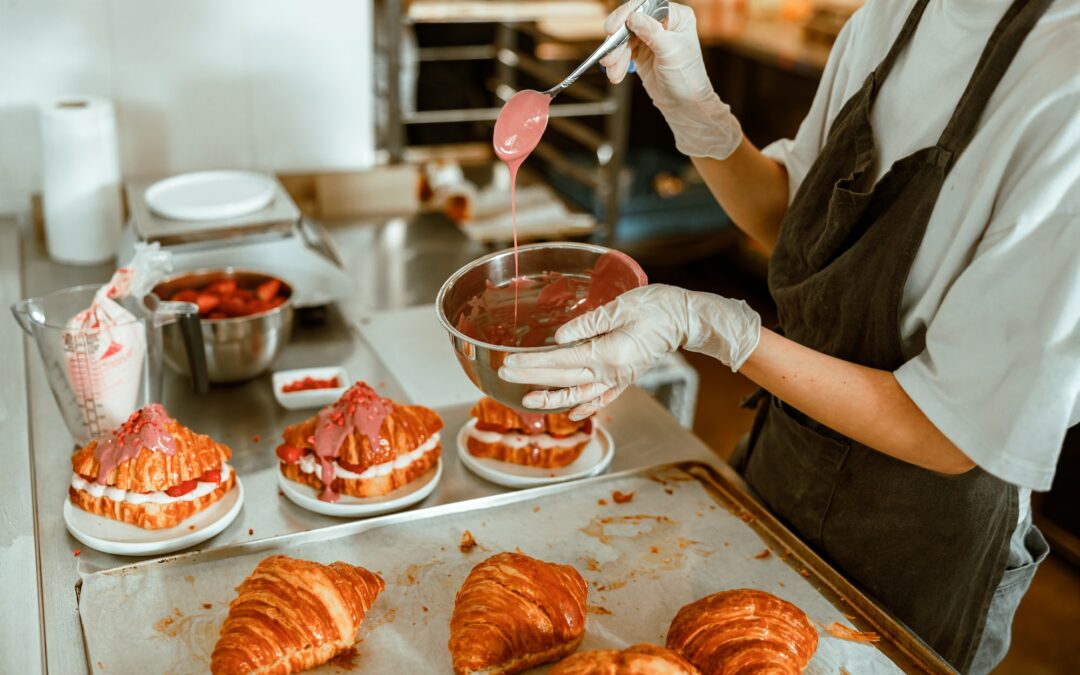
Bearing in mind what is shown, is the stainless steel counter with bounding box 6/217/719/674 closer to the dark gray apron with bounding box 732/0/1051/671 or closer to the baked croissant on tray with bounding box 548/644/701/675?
the dark gray apron with bounding box 732/0/1051/671

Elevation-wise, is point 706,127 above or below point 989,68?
below

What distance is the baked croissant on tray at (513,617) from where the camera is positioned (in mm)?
1194

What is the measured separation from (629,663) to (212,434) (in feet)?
3.07

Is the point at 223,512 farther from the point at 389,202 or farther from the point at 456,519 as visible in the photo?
the point at 389,202

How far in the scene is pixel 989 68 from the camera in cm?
125

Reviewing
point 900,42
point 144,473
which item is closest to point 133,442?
point 144,473

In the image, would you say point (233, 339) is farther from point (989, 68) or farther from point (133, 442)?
point (989, 68)

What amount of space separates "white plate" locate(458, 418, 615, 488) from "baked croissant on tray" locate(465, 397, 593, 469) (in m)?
0.01

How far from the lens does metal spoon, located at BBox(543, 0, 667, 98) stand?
1.36 m

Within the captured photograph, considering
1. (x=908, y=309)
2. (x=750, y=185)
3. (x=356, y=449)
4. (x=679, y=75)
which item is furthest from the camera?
(x=750, y=185)

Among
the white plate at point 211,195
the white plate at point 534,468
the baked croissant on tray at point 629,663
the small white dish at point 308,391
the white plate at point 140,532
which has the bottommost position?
the white plate at point 140,532

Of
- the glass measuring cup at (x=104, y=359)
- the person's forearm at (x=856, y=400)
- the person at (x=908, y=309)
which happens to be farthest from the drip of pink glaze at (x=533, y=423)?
the glass measuring cup at (x=104, y=359)

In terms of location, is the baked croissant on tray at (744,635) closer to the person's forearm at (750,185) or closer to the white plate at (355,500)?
the white plate at (355,500)

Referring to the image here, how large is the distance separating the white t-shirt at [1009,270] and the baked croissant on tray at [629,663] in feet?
1.47
